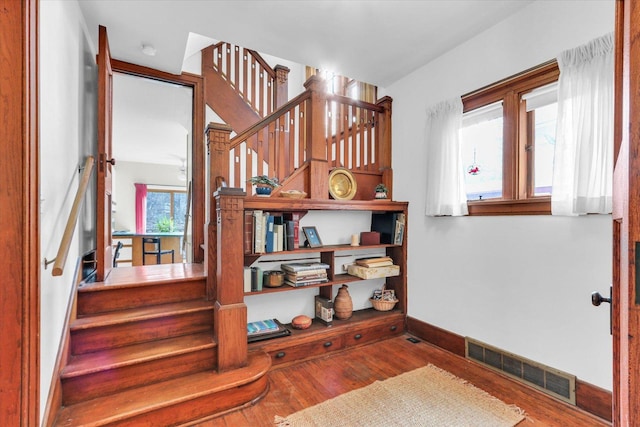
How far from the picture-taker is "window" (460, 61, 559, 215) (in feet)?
7.11

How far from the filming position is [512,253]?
2.27 meters

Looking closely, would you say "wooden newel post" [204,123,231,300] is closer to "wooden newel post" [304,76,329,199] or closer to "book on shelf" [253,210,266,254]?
"book on shelf" [253,210,266,254]

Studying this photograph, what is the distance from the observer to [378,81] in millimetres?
3340

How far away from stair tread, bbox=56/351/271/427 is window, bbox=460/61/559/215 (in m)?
2.18

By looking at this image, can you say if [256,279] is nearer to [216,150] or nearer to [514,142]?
[216,150]

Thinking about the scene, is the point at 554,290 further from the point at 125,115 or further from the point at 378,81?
the point at 125,115

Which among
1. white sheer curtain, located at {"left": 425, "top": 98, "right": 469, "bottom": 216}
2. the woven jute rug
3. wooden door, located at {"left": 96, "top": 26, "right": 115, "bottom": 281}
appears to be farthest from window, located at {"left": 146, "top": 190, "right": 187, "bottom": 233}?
the woven jute rug

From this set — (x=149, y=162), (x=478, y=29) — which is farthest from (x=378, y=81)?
(x=149, y=162)

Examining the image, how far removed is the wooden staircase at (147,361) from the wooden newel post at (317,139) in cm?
130

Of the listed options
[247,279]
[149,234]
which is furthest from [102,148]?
[149,234]

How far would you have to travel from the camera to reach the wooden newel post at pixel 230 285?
6.73 ft

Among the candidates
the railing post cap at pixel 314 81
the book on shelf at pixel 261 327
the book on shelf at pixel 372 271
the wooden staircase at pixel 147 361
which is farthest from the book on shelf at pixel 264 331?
the railing post cap at pixel 314 81

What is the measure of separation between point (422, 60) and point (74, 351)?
3569 mm

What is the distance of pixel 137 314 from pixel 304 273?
1265 millimetres
